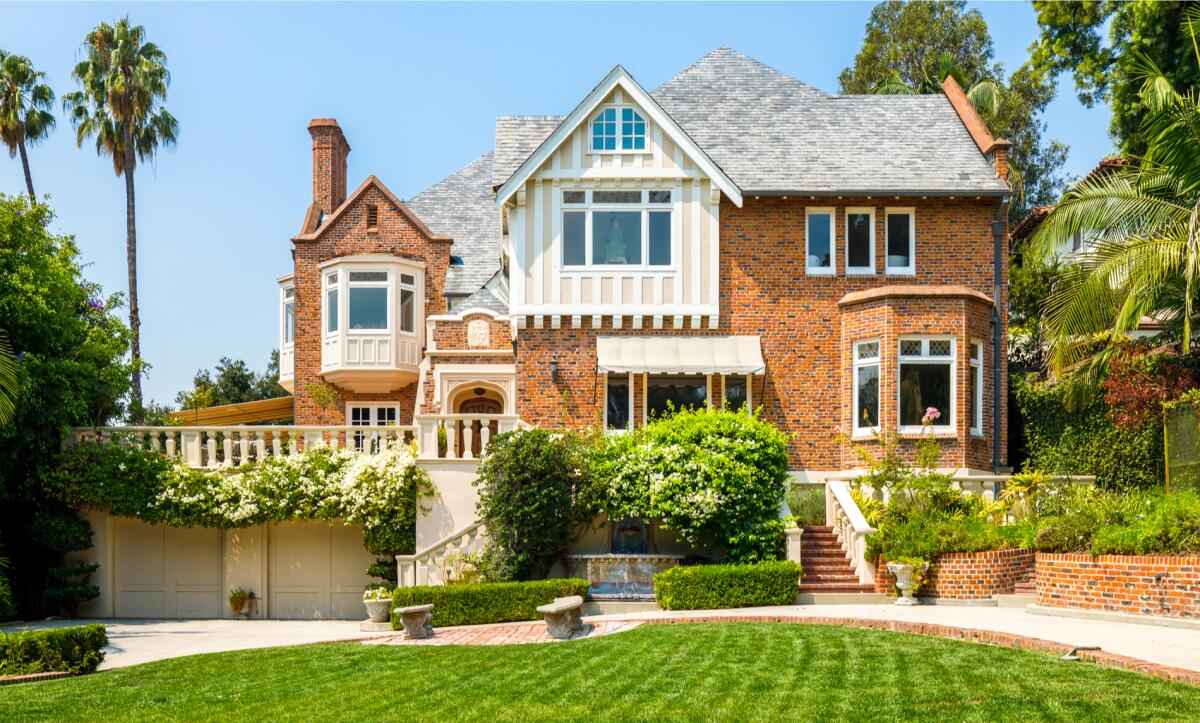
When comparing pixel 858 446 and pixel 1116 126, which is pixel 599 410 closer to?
pixel 858 446

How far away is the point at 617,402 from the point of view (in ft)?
95.1

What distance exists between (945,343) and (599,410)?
753 cm

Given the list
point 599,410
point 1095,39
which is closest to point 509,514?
point 599,410

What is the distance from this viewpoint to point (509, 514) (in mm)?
24016

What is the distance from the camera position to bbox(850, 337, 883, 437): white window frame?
28.0 metres

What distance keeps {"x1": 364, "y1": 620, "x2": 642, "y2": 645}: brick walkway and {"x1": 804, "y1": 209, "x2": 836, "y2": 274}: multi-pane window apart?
11629 millimetres

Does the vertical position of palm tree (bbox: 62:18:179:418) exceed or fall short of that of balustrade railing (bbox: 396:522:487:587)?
it exceeds it

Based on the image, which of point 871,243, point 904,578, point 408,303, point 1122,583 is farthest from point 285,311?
point 1122,583

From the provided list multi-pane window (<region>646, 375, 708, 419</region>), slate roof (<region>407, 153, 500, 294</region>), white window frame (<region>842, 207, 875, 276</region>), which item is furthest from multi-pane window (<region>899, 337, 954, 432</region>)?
slate roof (<region>407, 153, 500, 294</region>)

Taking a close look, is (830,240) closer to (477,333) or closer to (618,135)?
(618,135)

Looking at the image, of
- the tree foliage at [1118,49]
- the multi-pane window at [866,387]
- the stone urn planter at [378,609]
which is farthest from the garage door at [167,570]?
the tree foliage at [1118,49]

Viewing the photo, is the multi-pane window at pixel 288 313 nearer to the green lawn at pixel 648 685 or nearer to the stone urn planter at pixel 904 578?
the green lawn at pixel 648 685

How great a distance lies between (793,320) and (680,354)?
2.67 meters

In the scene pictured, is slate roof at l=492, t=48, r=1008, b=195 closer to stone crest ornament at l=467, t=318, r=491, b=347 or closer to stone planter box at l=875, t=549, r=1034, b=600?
stone crest ornament at l=467, t=318, r=491, b=347
